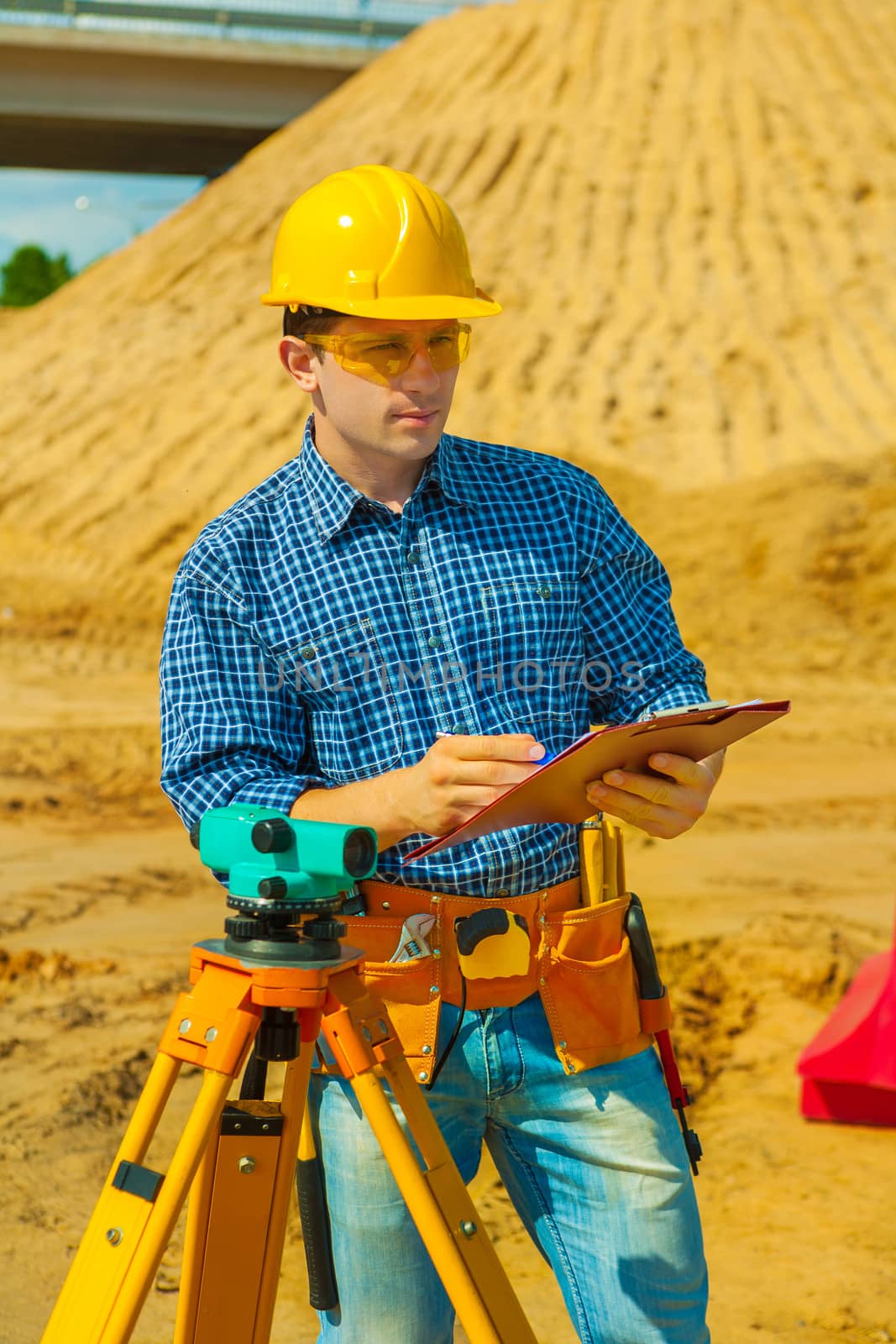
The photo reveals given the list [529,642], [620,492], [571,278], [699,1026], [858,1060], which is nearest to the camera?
[529,642]

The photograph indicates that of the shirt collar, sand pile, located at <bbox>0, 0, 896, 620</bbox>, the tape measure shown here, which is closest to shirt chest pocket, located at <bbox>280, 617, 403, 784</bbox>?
the shirt collar

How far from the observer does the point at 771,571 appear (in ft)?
45.6

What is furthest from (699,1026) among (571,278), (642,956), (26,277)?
(26,277)

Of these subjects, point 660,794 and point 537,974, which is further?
point 537,974

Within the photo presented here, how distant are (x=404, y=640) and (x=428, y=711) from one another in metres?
0.12

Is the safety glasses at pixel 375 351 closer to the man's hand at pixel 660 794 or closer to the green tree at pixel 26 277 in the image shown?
the man's hand at pixel 660 794

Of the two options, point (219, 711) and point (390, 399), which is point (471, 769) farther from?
point (390, 399)

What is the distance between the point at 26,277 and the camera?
41906 millimetres

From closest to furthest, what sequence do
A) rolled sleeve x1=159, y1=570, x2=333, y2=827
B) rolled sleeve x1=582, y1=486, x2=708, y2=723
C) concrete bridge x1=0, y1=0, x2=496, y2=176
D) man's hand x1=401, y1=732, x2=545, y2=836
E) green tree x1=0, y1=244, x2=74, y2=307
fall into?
1. man's hand x1=401, y1=732, x2=545, y2=836
2. rolled sleeve x1=159, y1=570, x2=333, y2=827
3. rolled sleeve x1=582, y1=486, x2=708, y2=723
4. concrete bridge x1=0, y1=0, x2=496, y2=176
5. green tree x1=0, y1=244, x2=74, y2=307

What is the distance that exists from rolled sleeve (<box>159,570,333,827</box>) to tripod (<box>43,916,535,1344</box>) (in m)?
0.27

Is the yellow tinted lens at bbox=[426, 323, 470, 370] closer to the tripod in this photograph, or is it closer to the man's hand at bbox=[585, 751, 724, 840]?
the man's hand at bbox=[585, 751, 724, 840]

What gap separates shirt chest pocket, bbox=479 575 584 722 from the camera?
202 centimetres

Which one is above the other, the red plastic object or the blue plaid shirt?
the blue plaid shirt

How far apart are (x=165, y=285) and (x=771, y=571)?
10.9 m
